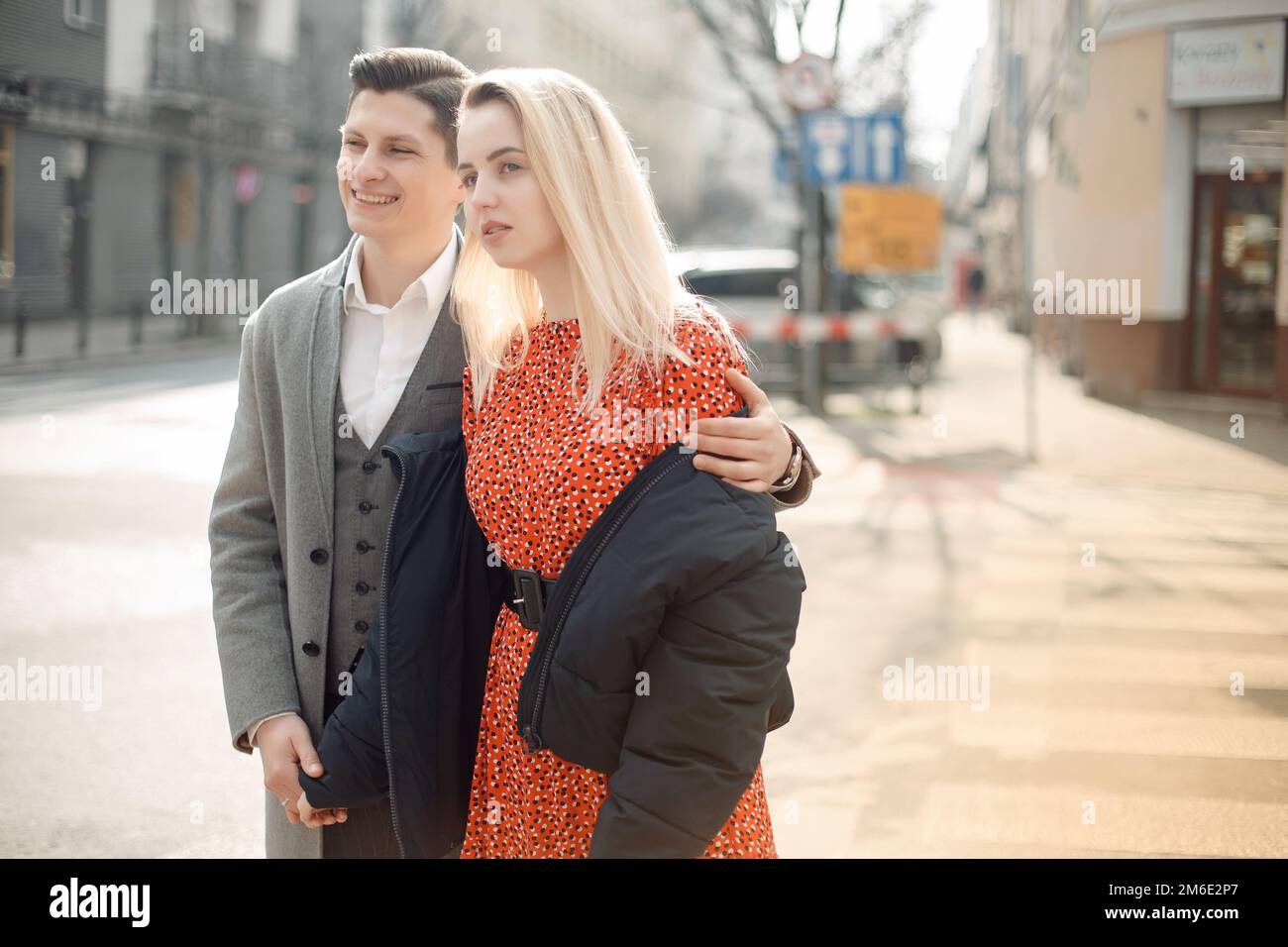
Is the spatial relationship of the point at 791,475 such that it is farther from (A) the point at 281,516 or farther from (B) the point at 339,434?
(A) the point at 281,516

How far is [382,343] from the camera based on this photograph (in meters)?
2.46

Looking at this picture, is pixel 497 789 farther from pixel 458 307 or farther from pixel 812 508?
pixel 812 508

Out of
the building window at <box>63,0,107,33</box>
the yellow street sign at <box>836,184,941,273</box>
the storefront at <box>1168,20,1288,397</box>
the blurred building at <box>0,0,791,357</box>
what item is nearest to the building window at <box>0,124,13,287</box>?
the blurred building at <box>0,0,791,357</box>

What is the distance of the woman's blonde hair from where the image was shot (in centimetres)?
207

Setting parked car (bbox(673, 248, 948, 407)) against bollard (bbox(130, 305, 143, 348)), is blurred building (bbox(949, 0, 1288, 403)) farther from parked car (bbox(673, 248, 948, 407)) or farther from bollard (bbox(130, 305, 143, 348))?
bollard (bbox(130, 305, 143, 348))

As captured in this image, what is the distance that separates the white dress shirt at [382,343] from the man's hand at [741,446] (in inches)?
24.0

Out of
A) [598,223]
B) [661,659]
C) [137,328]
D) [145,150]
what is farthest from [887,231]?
[145,150]

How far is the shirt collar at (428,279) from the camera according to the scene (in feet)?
7.96

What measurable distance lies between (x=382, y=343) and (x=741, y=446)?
2.48ft

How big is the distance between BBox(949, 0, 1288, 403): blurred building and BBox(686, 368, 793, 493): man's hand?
44.7 feet

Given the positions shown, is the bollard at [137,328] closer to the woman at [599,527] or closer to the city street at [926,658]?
the city street at [926,658]

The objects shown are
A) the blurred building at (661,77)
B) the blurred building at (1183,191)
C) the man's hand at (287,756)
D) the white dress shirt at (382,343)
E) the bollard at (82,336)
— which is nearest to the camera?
the man's hand at (287,756)

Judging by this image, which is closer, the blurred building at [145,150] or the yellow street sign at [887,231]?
the yellow street sign at [887,231]

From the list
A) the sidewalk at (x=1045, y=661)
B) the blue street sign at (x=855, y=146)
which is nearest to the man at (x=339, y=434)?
the sidewalk at (x=1045, y=661)
